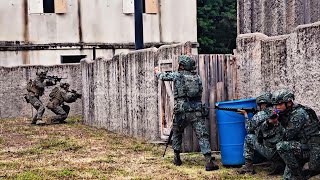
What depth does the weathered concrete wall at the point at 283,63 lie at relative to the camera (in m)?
8.13

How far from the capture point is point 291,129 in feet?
23.5

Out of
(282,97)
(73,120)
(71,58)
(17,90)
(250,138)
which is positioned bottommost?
(73,120)

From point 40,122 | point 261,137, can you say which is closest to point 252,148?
point 261,137

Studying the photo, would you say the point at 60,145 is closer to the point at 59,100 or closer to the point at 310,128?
the point at 59,100

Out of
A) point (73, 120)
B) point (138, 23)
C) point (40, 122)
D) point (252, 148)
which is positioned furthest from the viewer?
point (73, 120)

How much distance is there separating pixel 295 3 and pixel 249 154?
405 cm

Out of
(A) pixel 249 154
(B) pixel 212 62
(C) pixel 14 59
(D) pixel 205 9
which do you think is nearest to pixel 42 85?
(C) pixel 14 59

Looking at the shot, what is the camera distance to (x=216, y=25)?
40375mm

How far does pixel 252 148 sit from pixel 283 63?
4.88 feet

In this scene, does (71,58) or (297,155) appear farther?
(71,58)

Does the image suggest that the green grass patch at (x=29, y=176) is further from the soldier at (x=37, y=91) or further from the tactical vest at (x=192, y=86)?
the soldier at (x=37, y=91)

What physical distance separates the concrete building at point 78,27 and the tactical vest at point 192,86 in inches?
612

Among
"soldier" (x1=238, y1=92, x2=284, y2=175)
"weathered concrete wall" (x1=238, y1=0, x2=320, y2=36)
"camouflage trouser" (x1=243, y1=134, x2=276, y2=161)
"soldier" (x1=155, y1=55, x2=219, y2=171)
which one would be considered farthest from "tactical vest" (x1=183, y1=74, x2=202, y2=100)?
"weathered concrete wall" (x1=238, y1=0, x2=320, y2=36)

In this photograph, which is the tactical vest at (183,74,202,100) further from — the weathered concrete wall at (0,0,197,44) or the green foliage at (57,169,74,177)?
the weathered concrete wall at (0,0,197,44)
